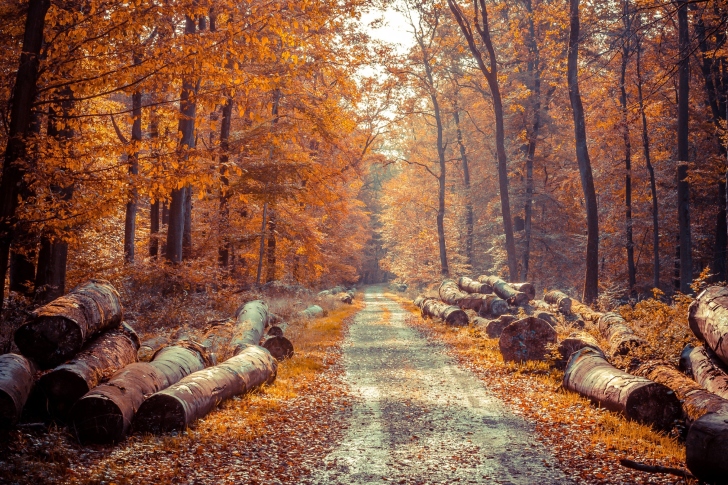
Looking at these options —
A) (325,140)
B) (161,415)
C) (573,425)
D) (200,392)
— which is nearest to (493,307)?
(325,140)

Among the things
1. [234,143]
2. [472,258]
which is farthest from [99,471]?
[472,258]

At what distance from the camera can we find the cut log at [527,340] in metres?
12.4

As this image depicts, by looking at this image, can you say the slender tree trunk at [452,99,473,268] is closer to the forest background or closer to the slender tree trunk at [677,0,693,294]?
the forest background

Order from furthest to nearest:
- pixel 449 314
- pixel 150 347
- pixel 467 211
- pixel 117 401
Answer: pixel 467 211 → pixel 449 314 → pixel 150 347 → pixel 117 401

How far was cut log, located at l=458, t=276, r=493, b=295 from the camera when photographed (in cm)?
2311

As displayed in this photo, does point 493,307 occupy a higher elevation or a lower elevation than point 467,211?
lower

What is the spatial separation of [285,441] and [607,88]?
24.3 m

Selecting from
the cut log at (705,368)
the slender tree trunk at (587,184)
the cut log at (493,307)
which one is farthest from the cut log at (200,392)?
the slender tree trunk at (587,184)

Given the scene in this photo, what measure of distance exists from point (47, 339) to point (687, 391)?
29.2 feet

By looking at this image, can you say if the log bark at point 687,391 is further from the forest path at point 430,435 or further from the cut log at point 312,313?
the cut log at point 312,313

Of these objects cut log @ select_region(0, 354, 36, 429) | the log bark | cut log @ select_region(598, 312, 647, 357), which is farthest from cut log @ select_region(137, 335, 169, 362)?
cut log @ select_region(598, 312, 647, 357)

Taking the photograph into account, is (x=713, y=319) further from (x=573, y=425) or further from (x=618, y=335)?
(x=618, y=335)

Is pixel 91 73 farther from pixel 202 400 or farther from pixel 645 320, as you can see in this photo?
pixel 645 320

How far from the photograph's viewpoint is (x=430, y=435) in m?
7.76
